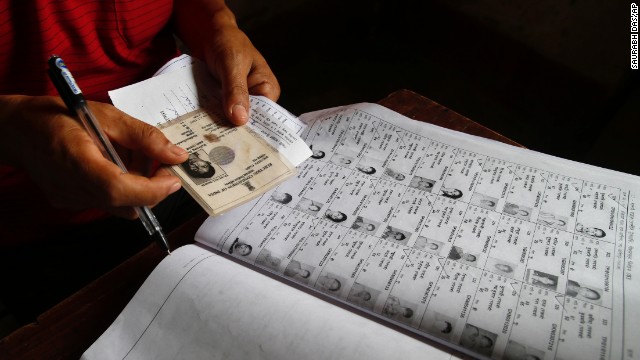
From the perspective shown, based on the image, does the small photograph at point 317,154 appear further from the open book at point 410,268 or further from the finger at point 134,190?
the finger at point 134,190

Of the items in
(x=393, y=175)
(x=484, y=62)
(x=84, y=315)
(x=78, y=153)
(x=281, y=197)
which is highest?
(x=484, y=62)

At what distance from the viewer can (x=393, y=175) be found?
0.55 m

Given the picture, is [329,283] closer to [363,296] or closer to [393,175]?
[363,296]

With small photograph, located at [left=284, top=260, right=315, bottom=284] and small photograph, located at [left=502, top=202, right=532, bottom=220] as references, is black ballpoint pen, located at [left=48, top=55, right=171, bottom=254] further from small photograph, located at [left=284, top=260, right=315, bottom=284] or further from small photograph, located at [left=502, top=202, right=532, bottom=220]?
small photograph, located at [left=502, top=202, right=532, bottom=220]

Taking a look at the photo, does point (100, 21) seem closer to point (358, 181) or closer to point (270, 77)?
point (270, 77)

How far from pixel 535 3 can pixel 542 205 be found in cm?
134

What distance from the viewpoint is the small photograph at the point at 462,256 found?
1.49 feet

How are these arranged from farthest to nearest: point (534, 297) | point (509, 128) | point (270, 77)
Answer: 1. point (509, 128)
2. point (270, 77)
3. point (534, 297)

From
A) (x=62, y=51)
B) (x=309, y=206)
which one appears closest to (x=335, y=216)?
(x=309, y=206)

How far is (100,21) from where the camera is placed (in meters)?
0.61

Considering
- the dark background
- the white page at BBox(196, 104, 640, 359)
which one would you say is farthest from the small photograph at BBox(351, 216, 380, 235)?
the dark background

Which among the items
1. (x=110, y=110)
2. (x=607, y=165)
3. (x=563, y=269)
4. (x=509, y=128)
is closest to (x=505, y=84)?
(x=509, y=128)

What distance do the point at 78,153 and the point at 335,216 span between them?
27 centimetres

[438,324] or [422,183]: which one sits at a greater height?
[422,183]
